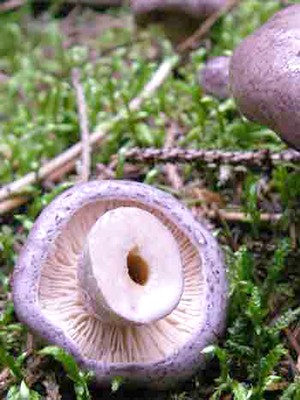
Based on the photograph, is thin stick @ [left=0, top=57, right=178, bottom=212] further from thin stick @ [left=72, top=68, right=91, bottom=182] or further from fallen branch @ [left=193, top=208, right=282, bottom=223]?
fallen branch @ [left=193, top=208, right=282, bottom=223]

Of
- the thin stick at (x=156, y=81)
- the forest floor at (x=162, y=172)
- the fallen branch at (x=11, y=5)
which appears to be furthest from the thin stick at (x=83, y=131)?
the fallen branch at (x=11, y=5)

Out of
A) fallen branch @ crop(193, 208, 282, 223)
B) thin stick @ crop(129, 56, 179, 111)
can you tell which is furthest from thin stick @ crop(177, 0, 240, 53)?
fallen branch @ crop(193, 208, 282, 223)

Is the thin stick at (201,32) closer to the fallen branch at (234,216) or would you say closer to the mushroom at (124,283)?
the fallen branch at (234,216)

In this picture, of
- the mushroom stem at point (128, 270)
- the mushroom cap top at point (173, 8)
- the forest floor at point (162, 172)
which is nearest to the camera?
the mushroom stem at point (128, 270)

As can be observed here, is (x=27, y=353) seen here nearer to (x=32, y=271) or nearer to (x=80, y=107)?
(x=32, y=271)

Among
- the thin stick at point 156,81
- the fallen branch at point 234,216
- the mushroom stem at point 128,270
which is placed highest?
the mushroom stem at point 128,270

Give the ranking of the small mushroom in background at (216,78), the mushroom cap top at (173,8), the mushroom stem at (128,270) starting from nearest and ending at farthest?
the mushroom stem at (128,270), the small mushroom in background at (216,78), the mushroom cap top at (173,8)

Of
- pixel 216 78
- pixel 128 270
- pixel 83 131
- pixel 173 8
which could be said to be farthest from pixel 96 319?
pixel 173 8
